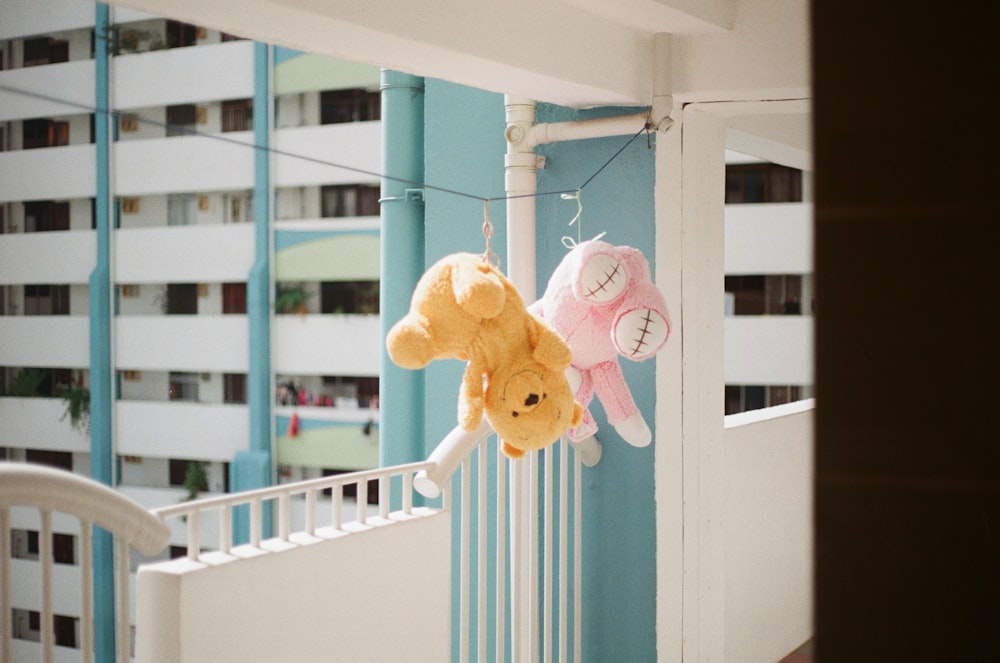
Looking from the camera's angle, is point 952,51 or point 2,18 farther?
point 2,18

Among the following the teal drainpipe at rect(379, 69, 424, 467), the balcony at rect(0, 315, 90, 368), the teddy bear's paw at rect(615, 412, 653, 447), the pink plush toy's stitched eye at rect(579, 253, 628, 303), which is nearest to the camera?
the pink plush toy's stitched eye at rect(579, 253, 628, 303)

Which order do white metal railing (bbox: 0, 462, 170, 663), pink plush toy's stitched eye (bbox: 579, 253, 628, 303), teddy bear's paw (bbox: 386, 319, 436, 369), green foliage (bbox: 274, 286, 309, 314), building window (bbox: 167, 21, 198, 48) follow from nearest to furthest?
1. white metal railing (bbox: 0, 462, 170, 663)
2. teddy bear's paw (bbox: 386, 319, 436, 369)
3. pink plush toy's stitched eye (bbox: 579, 253, 628, 303)
4. green foliage (bbox: 274, 286, 309, 314)
5. building window (bbox: 167, 21, 198, 48)

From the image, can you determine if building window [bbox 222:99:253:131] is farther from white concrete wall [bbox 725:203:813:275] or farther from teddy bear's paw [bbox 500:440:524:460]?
teddy bear's paw [bbox 500:440:524:460]

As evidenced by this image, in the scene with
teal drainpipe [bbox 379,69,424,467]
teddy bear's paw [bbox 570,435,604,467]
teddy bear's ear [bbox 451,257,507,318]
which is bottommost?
teddy bear's paw [bbox 570,435,604,467]

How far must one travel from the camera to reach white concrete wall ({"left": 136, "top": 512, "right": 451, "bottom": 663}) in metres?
1.22

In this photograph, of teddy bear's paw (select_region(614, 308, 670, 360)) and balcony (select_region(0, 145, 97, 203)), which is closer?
teddy bear's paw (select_region(614, 308, 670, 360))

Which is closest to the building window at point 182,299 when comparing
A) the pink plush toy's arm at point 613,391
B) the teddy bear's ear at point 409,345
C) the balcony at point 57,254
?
the balcony at point 57,254

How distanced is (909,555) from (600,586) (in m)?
2.02

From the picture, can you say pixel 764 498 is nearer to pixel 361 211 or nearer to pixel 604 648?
pixel 604 648

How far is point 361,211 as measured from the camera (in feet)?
19.7

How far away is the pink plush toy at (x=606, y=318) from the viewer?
1.76m

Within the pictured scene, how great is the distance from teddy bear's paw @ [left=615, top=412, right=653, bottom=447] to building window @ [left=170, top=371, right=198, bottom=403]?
5.09 meters

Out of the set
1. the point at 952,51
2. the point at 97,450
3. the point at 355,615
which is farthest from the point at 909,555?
the point at 97,450

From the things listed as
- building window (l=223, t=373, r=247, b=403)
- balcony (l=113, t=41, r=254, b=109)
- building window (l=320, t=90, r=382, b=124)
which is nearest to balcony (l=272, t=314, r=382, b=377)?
building window (l=223, t=373, r=247, b=403)
